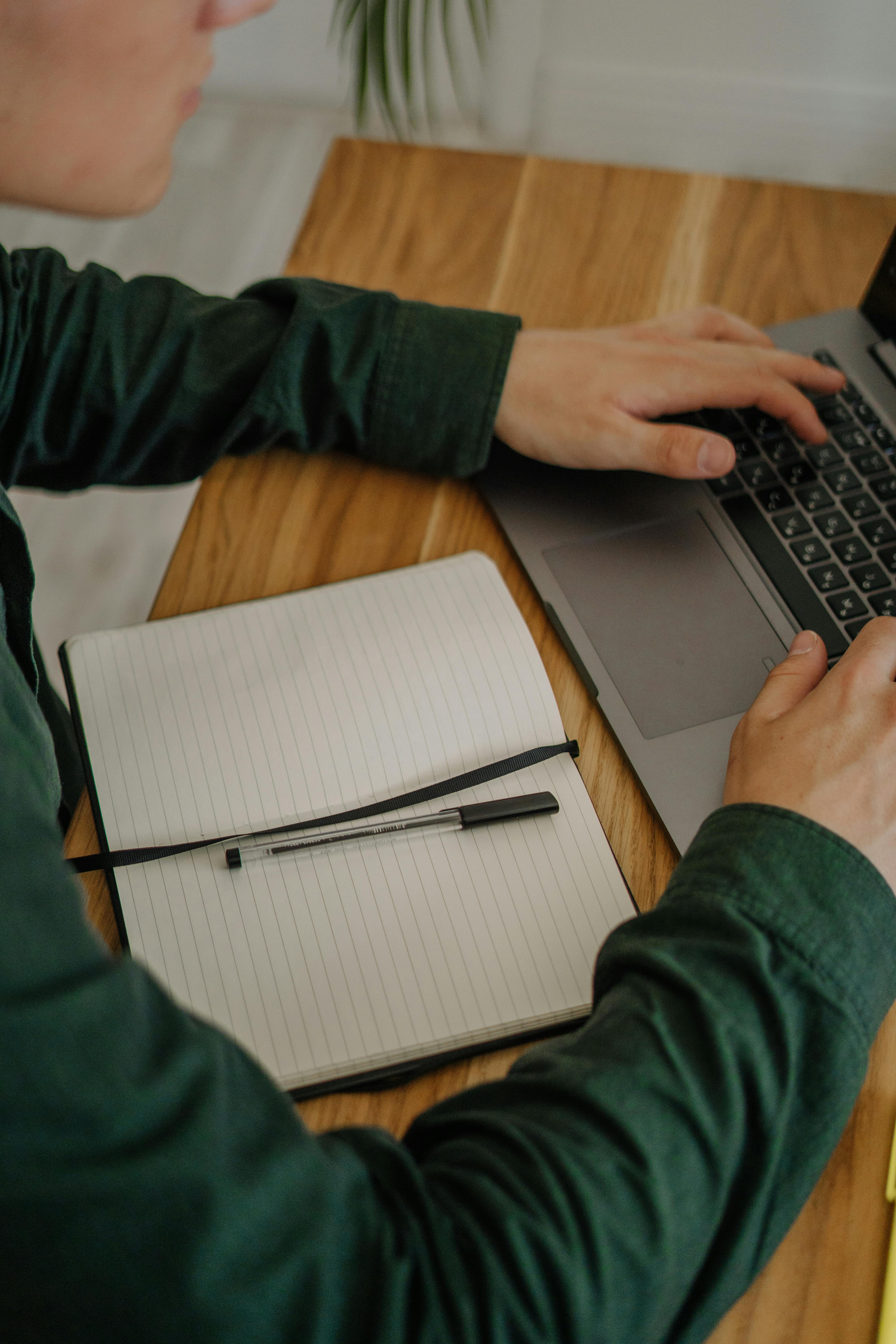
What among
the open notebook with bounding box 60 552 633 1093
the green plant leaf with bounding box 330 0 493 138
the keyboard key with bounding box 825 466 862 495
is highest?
the green plant leaf with bounding box 330 0 493 138

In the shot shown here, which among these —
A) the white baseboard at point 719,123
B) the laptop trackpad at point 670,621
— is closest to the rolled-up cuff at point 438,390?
the laptop trackpad at point 670,621

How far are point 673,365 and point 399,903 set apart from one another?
415 millimetres

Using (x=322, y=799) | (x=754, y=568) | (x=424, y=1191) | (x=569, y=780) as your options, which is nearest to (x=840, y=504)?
(x=754, y=568)

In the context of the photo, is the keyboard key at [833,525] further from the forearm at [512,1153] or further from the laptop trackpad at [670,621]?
the forearm at [512,1153]

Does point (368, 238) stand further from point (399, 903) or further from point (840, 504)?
point (399, 903)

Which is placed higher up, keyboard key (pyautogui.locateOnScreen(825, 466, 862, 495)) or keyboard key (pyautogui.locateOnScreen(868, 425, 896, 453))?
keyboard key (pyautogui.locateOnScreen(868, 425, 896, 453))

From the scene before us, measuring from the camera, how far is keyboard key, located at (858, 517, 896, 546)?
2.04 feet

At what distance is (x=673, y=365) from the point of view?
2.21 feet

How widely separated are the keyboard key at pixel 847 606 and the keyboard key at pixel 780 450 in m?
0.11

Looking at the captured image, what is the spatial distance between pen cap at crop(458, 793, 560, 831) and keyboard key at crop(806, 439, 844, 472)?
0.32 meters

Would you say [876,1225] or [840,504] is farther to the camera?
[840,504]

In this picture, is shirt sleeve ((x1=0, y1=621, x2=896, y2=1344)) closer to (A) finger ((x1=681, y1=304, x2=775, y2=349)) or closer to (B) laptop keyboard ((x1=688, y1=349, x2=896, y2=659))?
(B) laptop keyboard ((x1=688, y1=349, x2=896, y2=659))

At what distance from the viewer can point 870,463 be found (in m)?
0.66

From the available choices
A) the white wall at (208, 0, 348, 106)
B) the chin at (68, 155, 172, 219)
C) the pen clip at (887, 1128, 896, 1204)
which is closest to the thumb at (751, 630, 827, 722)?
the pen clip at (887, 1128, 896, 1204)
